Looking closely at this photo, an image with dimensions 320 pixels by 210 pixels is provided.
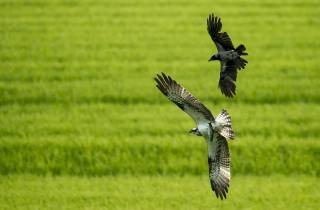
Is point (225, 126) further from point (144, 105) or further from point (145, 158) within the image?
point (144, 105)

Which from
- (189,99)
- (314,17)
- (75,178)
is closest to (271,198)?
(75,178)

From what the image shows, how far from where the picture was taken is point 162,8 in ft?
53.4

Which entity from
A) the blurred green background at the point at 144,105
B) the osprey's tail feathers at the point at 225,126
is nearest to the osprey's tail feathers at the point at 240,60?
the osprey's tail feathers at the point at 225,126

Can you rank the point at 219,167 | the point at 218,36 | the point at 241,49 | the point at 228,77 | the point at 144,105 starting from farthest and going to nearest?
1. the point at 144,105
2. the point at 219,167
3. the point at 218,36
4. the point at 228,77
5. the point at 241,49

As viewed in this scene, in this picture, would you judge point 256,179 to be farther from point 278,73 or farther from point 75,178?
point 278,73

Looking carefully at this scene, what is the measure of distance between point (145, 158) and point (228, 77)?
4.13 meters

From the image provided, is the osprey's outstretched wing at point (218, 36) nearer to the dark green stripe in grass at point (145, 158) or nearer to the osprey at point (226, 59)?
the osprey at point (226, 59)

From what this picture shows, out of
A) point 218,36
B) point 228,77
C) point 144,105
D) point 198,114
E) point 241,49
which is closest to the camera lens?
point 241,49

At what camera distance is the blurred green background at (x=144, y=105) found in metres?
9.48

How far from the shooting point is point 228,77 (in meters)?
6.18

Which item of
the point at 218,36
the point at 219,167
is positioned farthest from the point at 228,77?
the point at 219,167

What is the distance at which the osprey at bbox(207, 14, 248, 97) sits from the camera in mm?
6102

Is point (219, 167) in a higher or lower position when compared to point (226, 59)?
lower

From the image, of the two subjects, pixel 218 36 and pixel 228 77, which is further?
pixel 218 36
